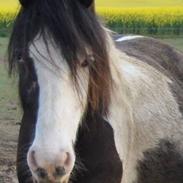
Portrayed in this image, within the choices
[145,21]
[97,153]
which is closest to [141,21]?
[145,21]

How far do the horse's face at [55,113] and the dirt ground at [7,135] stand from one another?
3.39 metres

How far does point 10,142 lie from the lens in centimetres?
862

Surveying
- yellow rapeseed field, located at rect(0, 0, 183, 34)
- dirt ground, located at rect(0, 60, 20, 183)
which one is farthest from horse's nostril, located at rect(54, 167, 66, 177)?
yellow rapeseed field, located at rect(0, 0, 183, 34)

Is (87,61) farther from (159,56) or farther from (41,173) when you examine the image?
(159,56)

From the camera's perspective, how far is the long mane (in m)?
3.25

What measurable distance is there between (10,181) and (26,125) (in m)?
3.44

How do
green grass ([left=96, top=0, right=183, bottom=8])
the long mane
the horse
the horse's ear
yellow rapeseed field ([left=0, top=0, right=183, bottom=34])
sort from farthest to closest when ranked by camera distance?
1. green grass ([left=96, top=0, right=183, bottom=8])
2. yellow rapeseed field ([left=0, top=0, right=183, bottom=34])
3. the horse's ear
4. the long mane
5. the horse

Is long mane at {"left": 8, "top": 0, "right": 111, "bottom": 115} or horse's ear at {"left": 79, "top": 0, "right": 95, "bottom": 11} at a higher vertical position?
horse's ear at {"left": 79, "top": 0, "right": 95, "bottom": 11}

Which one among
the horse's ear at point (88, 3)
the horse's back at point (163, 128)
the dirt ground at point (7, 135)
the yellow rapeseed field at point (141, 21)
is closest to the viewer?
the horse's ear at point (88, 3)

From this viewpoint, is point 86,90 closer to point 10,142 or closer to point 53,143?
point 53,143

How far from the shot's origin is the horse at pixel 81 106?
302 centimetres

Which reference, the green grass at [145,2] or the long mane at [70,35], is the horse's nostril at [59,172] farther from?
the green grass at [145,2]

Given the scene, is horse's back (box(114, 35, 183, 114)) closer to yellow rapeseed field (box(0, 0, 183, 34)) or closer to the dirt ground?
the dirt ground

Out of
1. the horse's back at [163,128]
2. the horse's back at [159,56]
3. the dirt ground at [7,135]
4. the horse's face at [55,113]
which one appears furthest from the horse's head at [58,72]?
the dirt ground at [7,135]
